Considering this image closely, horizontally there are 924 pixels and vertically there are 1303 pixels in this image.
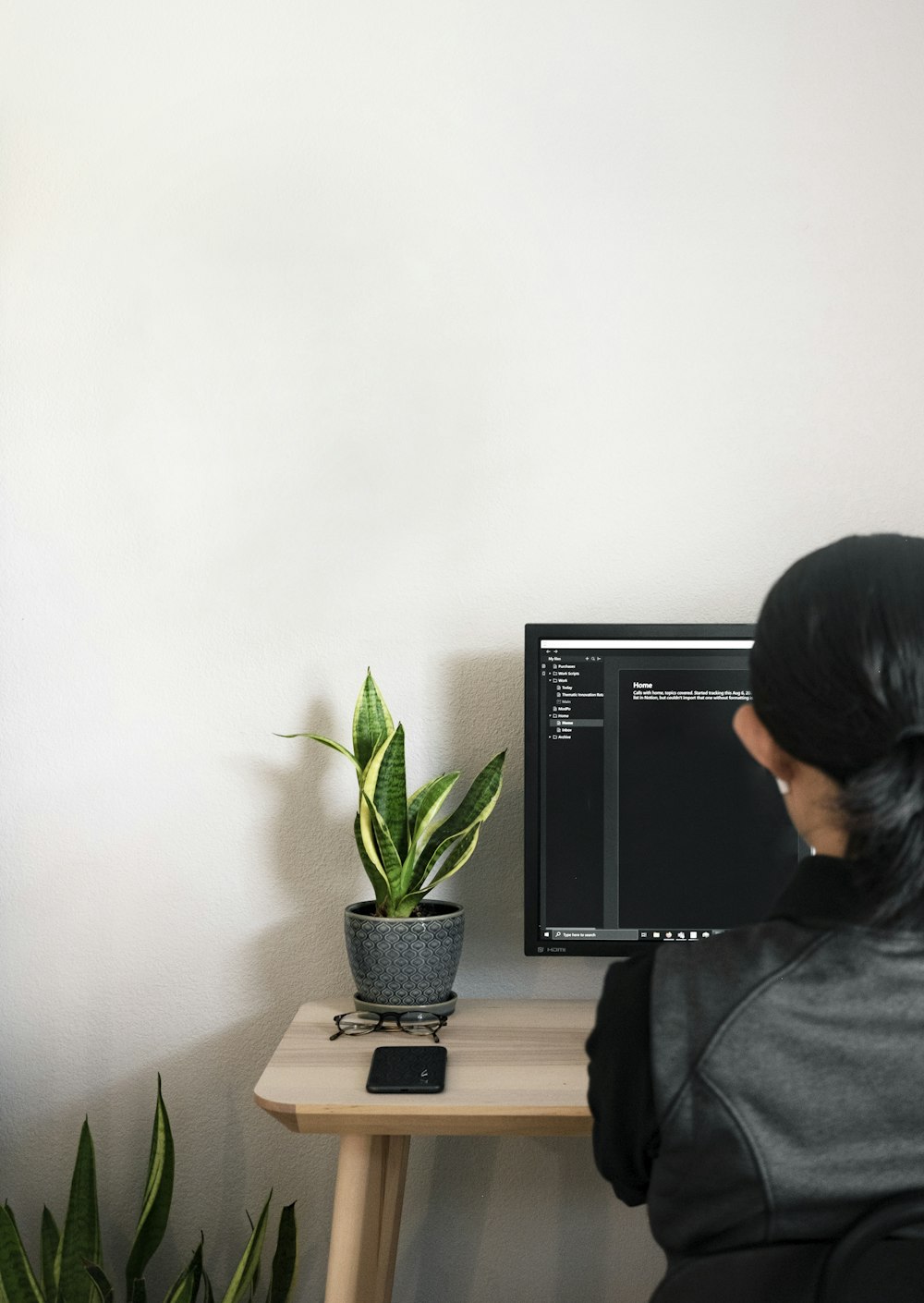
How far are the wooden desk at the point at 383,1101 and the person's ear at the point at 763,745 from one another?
571mm

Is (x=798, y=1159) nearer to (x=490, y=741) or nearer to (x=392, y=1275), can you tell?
(x=490, y=741)

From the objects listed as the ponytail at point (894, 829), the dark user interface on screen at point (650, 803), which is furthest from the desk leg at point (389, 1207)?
the ponytail at point (894, 829)

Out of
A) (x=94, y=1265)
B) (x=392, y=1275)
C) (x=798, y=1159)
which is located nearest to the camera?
(x=798, y=1159)

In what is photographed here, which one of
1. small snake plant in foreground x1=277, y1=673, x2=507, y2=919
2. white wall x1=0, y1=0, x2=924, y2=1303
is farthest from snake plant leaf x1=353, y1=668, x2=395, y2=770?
white wall x1=0, y1=0, x2=924, y2=1303

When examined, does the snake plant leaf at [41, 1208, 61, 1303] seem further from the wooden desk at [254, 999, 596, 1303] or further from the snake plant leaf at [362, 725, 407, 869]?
the snake plant leaf at [362, 725, 407, 869]

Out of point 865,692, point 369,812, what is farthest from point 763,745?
point 369,812

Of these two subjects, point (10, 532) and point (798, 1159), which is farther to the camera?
point (10, 532)

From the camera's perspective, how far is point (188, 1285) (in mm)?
1521

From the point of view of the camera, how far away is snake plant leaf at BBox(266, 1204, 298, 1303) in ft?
5.30

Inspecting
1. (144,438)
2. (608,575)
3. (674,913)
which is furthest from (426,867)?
(144,438)

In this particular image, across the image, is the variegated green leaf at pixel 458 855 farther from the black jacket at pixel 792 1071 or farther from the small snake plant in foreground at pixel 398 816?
the black jacket at pixel 792 1071

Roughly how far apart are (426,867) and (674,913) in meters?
0.35

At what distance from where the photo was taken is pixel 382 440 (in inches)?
67.7

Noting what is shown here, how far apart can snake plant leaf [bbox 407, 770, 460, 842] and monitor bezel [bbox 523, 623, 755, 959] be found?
11cm
